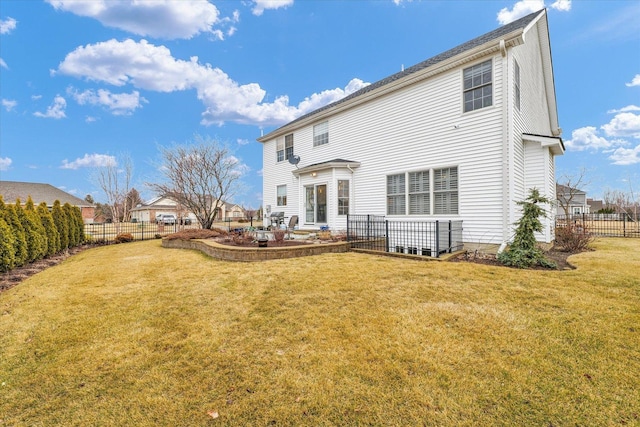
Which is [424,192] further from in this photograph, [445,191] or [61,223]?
[61,223]

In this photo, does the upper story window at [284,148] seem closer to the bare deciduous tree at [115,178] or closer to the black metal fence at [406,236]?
the black metal fence at [406,236]

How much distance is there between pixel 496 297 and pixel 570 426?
8.33 feet

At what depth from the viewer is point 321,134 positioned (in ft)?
45.0

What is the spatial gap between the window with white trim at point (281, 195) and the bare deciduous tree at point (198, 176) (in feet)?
10.3

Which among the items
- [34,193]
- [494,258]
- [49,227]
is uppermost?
[34,193]

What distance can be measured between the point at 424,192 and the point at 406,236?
1.65 meters

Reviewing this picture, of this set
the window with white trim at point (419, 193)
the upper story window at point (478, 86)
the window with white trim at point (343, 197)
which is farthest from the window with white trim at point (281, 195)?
the upper story window at point (478, 86)

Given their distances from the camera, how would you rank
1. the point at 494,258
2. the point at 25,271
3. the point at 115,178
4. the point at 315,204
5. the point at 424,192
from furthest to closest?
the point at 115,178 < the point at 315,204 < the point at 424,192 < the point at 25,271 < the point at 494,258

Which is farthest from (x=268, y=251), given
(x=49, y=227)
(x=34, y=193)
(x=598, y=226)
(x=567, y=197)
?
(x=34, y=193)

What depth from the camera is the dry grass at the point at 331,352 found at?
7.16 ft

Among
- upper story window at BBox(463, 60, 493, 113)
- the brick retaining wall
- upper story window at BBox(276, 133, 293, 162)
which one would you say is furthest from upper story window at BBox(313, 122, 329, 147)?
A: the brick retaining wall

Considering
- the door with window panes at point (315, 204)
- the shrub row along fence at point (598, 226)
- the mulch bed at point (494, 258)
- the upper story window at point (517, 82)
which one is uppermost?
the upper story window at point (517, 82)

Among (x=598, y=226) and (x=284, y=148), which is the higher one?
(x=284, y=148)

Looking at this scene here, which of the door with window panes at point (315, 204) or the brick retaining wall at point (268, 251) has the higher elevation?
the door with window panes at point (315, 204)
